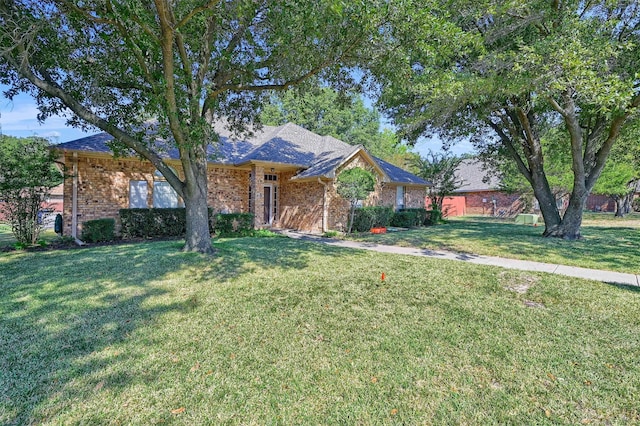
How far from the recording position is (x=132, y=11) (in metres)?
5.23

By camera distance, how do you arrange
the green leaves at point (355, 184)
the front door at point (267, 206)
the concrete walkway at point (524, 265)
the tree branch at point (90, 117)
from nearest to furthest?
the concrete walkway at point (524, 265)
the tree branch at point (90, 117)
the green leaves at point (355, 184)
the front door at point (267, 206)

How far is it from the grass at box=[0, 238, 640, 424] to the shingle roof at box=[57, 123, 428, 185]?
740 cm

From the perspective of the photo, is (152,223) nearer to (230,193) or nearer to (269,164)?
(230,193)

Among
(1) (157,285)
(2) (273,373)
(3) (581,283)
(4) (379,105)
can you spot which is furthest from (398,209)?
(2) (273,373)

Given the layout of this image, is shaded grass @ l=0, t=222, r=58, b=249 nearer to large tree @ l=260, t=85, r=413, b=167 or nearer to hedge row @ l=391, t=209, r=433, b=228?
hedge row @ l=391, t=209, r=433, b=228

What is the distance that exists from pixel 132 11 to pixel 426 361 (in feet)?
21.8

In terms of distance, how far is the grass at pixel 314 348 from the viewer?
2.68 m

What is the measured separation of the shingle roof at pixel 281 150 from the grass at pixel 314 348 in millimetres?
7399

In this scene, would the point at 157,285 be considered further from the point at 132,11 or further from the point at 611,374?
the point at 611,374

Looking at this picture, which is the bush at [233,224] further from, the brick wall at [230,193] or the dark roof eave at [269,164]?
the dark roof eave at [269,164]

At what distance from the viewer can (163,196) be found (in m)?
13.3

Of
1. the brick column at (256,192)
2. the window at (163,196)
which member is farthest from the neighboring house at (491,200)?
the window at (163,196)

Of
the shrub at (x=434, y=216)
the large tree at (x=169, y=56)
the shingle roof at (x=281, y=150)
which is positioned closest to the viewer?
the large tree at (x=169, y=56)

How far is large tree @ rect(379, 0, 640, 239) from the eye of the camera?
7.50m
